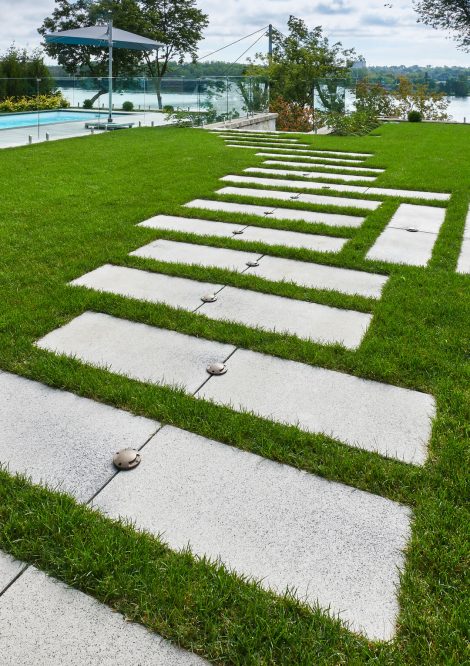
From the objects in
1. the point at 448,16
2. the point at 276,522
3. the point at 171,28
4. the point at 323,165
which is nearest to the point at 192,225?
the point at 276,522

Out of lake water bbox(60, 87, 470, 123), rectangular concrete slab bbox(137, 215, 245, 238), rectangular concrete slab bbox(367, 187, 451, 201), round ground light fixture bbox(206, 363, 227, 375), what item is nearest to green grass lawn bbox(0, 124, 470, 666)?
rectangular concrete slab bbox(137, 215, 245, 238)

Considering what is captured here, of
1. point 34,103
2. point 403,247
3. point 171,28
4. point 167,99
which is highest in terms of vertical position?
point 171,28

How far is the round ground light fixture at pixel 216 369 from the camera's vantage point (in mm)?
2363

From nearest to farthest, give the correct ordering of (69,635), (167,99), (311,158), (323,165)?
(69,635), (323,165), (311,158), (167,99)

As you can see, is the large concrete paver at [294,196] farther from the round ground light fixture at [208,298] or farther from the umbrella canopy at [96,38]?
the umbrella canopy at [96,38]

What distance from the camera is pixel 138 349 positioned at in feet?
8.40

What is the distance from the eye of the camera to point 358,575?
1.40m

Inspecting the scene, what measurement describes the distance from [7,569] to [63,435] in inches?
23.6

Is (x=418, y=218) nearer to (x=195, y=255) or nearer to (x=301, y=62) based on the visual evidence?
(x=195, y=255)

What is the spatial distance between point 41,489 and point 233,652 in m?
0.81

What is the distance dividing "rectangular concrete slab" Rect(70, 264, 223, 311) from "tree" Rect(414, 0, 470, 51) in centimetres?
2360

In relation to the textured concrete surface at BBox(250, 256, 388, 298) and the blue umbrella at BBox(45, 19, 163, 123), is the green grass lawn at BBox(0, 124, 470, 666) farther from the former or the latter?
the blue umbrella at BBox(45, 19, 163, 123)

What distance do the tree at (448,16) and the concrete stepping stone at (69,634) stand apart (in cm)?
2573

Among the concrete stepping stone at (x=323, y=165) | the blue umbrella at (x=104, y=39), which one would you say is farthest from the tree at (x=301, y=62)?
the concrete stepping stone at (x=323, y=165)
